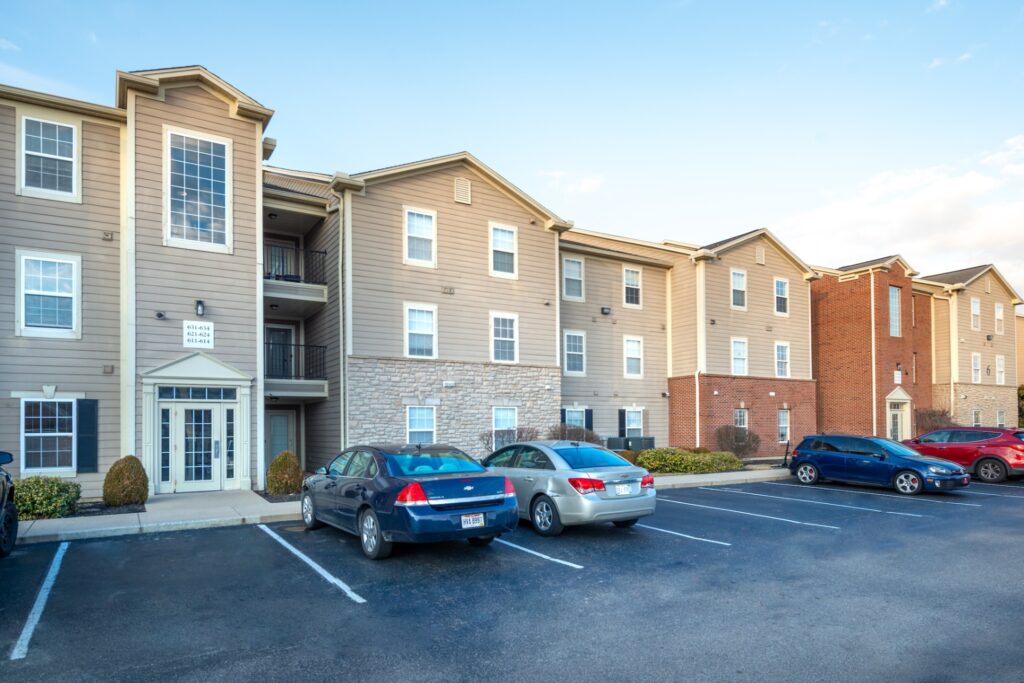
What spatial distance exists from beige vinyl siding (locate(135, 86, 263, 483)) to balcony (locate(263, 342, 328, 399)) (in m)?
2.06

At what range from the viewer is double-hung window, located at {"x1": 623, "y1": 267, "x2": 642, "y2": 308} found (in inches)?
1022

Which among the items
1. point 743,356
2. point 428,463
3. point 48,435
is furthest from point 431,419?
point 743,356

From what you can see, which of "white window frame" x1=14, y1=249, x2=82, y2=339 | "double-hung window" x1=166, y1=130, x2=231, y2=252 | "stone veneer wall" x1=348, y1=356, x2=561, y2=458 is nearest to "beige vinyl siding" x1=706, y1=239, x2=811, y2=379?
"stone veneer wall" x1=348, y1=356, x2=561, y2=458

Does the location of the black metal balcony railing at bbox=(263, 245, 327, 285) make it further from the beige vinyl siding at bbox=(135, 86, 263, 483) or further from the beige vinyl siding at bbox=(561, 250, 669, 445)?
the beige vinyl siding at bbox=(561, 250, 669, 445)

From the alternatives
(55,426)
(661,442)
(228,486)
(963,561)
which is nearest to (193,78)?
(55,426)

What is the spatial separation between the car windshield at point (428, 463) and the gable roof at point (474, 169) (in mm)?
10977

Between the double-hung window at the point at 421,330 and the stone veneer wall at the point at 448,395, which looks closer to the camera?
the stone veneer wall at the point at 448,395

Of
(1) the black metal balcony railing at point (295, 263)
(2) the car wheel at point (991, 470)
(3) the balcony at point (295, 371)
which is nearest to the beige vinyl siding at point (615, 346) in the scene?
(3) the balcony at point (295, 371)

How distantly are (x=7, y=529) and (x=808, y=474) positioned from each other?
57.1 ft

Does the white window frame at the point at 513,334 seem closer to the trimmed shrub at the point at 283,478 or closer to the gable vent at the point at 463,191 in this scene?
the gable vent at the point at 463,191

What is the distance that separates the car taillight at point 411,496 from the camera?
8.17m

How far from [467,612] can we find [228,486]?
36.0ft

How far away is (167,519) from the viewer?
1156 centimetres

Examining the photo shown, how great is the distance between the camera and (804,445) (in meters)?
18.6
